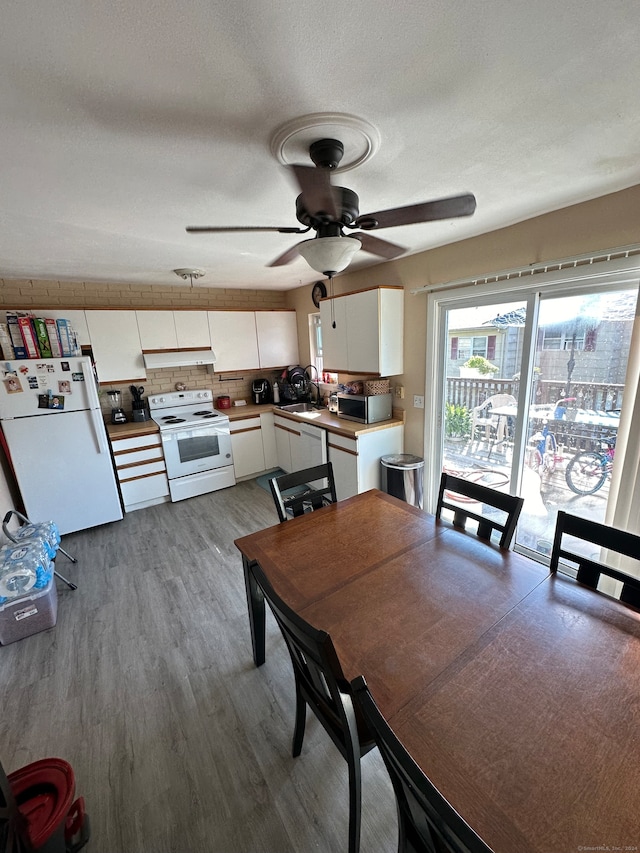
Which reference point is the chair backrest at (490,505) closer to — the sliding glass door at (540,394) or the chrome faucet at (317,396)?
the sliding glass door at (540,394)

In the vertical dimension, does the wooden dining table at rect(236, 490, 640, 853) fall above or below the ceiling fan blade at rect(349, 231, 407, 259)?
below

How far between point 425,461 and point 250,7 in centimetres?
292

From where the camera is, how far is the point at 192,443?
3.77m

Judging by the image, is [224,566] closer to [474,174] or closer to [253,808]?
[253,808]

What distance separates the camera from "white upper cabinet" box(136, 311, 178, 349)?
142 inches

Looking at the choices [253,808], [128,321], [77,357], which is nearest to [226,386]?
[128,321]

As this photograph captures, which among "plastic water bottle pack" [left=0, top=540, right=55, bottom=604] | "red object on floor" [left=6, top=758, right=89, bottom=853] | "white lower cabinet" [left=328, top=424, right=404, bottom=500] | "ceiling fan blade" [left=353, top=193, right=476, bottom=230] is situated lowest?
"red object on floor" [left=6, top=758, right=89, bottom=853]

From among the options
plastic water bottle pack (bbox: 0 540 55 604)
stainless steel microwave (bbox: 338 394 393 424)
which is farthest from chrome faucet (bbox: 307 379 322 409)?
plastic water bottle pack (bbox: 0 540 55 604)

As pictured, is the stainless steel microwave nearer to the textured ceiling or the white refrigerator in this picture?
the textured ceiling

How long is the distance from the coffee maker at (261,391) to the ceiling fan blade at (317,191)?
3389 mm

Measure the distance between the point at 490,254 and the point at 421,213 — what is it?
1440 mm

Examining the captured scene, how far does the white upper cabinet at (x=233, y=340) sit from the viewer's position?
4.03m

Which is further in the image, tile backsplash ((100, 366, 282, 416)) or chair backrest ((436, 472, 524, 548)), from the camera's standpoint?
tile backsplash ((100, 366, 282, 416))

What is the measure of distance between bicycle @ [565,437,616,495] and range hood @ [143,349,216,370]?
361cm
